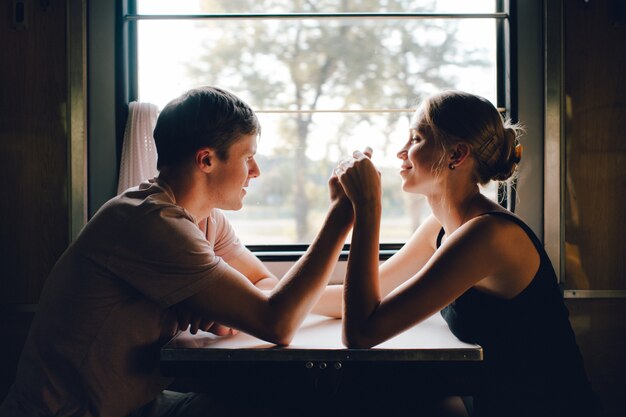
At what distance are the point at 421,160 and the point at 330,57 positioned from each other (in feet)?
3.17

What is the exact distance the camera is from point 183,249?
1.25 meters

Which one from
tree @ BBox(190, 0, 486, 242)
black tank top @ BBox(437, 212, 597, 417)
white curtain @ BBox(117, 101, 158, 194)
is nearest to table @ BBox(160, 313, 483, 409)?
black tank top @ BBox(437, 212, 597, 417)

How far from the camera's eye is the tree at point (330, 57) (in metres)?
2.34

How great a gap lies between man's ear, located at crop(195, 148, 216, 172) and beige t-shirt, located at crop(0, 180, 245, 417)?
194mm

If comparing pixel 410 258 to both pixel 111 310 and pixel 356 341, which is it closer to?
pixel 356 341

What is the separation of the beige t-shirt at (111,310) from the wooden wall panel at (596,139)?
167 cm

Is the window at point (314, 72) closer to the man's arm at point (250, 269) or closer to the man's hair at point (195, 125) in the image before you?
the man's arm at point (250, 269)

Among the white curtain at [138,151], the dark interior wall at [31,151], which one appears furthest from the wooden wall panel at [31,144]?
the white curtain at [138,151]

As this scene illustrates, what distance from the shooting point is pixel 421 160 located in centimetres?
161

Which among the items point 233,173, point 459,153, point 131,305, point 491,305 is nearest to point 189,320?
point 131,305

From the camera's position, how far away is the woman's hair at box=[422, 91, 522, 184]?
1535 millimetres

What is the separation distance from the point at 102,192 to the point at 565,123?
6.74 ft

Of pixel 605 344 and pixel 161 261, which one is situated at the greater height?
pixel 161 261

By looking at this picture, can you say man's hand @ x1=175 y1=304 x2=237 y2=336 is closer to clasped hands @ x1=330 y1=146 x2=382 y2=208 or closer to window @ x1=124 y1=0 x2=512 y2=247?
clasped hands @ x1=330 y1=146 x2=382 y2=208
